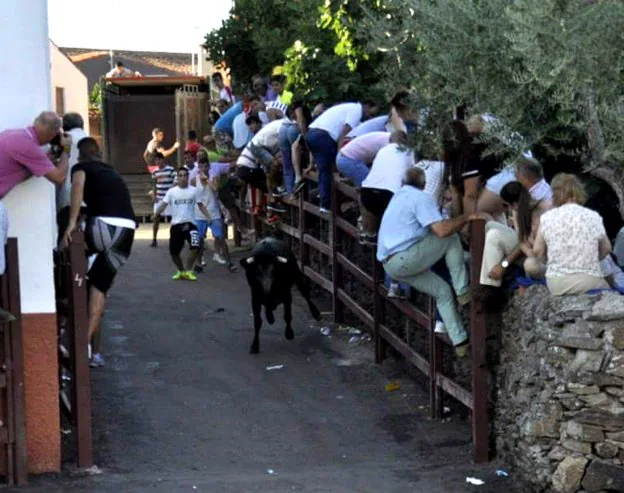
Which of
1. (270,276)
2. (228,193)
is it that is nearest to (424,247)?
(270,276)

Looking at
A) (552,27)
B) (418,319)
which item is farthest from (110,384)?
(552,27)

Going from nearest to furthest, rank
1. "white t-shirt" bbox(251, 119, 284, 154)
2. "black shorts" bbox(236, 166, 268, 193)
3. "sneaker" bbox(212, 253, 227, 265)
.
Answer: "white t-shirt" bbox(251, 119, 284, 154), "black shorts" bbox(236, 166, 268, 193), "sneaker" bbox(212, 253, 227, 265)

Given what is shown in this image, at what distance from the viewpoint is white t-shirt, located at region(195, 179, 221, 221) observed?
1916 cm

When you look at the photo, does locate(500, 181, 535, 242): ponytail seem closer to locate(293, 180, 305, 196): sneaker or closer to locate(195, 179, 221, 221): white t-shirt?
locate(293, 180, 305, 196): sneaker

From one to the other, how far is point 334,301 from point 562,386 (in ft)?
22.2

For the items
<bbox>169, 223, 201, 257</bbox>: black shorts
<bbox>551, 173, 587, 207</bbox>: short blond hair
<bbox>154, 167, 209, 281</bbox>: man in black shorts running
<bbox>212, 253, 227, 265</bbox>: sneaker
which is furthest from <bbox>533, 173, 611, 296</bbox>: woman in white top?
<bbox>212, 253, 227, 265</bbox>: sneaker

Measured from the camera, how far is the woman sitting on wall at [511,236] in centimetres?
911

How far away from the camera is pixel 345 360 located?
13.1m

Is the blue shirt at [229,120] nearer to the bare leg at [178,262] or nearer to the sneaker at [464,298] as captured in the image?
the bare leg at [178,262]

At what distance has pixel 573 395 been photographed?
810 centimetres

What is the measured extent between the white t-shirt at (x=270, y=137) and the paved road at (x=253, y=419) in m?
2.66

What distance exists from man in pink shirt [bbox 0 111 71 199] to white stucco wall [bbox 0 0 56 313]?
110mm

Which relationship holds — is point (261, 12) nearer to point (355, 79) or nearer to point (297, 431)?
point (355, 79)

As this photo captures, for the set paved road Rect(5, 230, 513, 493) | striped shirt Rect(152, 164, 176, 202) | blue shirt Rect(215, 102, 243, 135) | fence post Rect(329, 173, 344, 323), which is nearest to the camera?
paved road Rect(5, 230, 513, 493)
